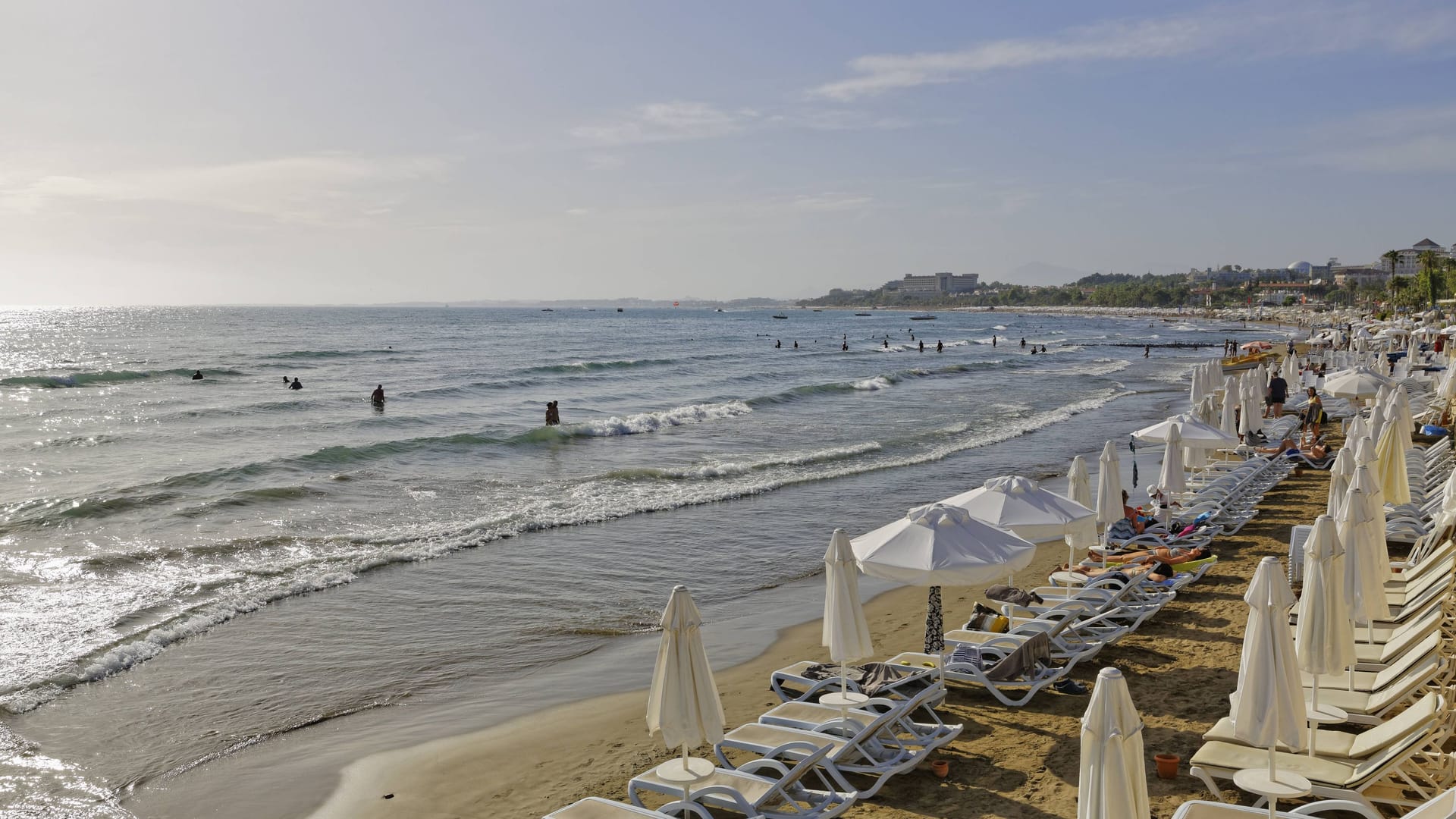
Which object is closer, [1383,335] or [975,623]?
[975,623]

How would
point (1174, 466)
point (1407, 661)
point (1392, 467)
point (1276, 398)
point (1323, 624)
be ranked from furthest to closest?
1. point (1276, 398)
2. point (1174, 466)
3. point (1392, 467)
4. point (1407, 661)
5. point (1323, 624)

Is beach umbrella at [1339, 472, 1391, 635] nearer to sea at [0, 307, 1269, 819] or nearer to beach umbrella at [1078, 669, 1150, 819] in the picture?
beach umbrella at [1078, 669, 1150, 819]

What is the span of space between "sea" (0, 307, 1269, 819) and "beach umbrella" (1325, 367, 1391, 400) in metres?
5.28

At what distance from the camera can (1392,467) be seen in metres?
13.2

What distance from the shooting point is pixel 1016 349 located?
3196 inches

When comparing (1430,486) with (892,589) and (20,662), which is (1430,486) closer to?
(892,589)

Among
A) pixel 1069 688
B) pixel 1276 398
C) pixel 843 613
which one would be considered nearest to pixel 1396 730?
pixel 1069 688

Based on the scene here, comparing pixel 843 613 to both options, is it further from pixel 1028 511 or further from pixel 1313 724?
pixel 1313 724

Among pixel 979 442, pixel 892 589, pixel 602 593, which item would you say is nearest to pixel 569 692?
pixel 602 593

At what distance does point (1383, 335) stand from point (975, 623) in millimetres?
52227

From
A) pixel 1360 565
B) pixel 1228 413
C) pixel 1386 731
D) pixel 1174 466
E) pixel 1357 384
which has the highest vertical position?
pixel 1357 384

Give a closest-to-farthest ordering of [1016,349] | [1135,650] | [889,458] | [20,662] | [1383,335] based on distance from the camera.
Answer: [1135,650]
[20,662]
[889,458]
[1383,335]
[1016,349]

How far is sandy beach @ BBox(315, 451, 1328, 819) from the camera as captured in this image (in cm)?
716

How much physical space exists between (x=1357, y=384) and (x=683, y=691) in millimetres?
22163
